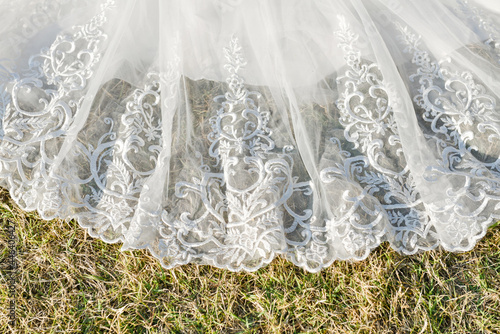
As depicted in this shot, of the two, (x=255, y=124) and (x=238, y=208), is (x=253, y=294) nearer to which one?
(x=238, y=208)

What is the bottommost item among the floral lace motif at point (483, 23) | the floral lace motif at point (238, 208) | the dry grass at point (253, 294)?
the dry grass at point (253, 294)

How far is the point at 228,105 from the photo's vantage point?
136cm

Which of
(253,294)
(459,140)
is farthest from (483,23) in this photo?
(253,294)

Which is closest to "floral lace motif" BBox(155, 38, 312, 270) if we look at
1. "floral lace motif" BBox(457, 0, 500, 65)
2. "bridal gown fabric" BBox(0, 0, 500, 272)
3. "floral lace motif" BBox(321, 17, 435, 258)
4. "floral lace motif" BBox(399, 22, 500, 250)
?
"bridal gown fabric" BBox(0, 0, 500, 272)

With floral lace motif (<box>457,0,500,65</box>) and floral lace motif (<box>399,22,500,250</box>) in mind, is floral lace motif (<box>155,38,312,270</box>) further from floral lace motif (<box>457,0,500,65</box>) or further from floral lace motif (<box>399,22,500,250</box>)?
floral lace motif (<box>457,0,500,65</box>)

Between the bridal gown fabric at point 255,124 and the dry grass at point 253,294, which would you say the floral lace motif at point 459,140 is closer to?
the bridal gown fabric at point 255,124

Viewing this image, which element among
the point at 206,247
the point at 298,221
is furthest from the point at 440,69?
the point at 206,247

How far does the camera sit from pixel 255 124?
1339mm

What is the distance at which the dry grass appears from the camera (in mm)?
1330

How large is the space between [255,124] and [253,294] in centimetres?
56

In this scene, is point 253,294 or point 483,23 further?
point 483,23

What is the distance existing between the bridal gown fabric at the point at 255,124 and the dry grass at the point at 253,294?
163 millimetres

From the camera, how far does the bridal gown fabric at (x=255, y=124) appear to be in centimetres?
124

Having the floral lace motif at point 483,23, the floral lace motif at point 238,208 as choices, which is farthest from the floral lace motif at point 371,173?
the floral lace motif at point 483,23
